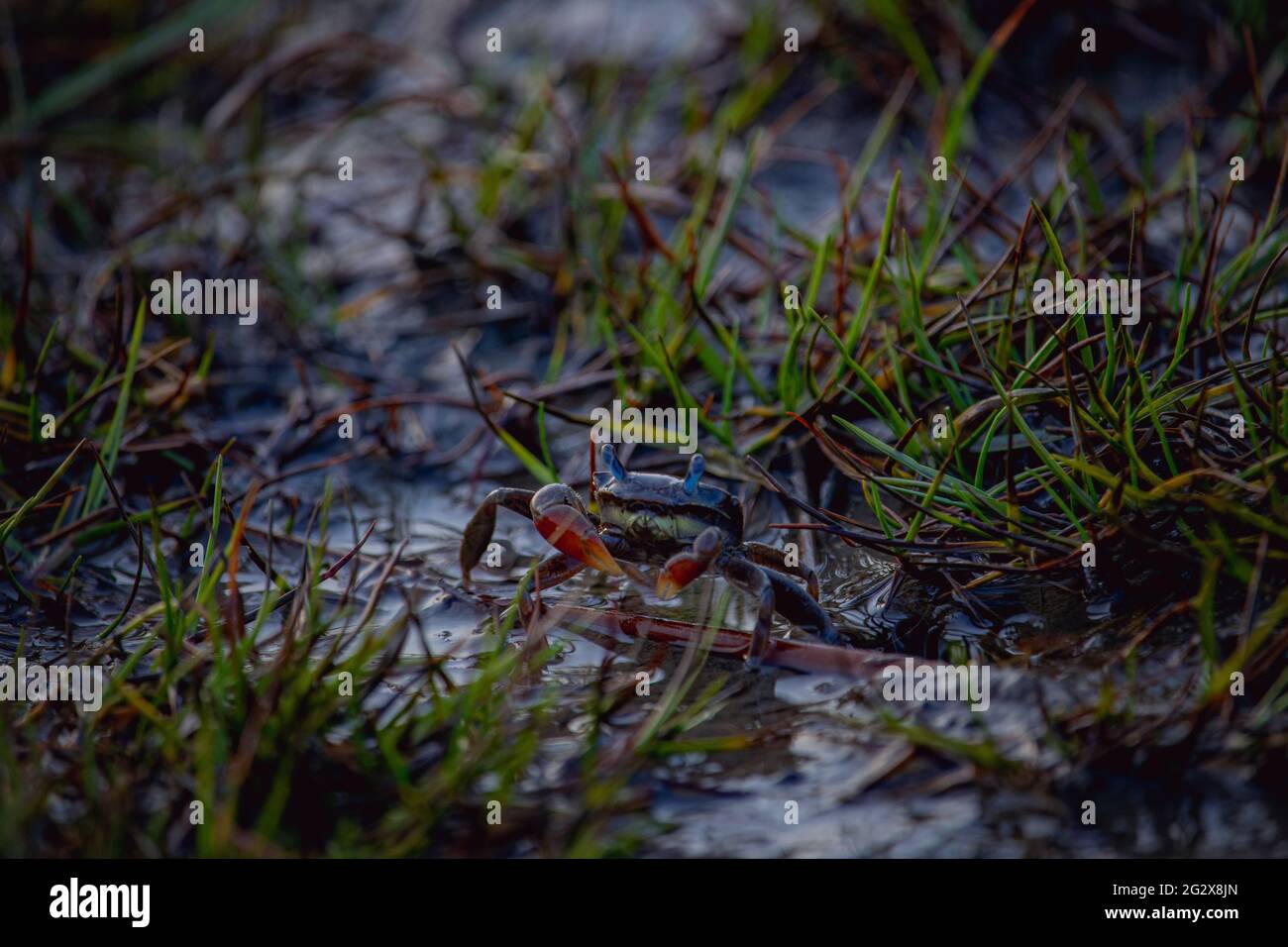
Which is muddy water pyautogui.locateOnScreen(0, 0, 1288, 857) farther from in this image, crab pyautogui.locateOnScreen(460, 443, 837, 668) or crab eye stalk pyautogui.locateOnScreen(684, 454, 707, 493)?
crab eye stalk pyautogui.locateOnScreen(684, 454, 707, 493)

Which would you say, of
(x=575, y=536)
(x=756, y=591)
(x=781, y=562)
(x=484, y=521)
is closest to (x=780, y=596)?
(x=756, y=591)

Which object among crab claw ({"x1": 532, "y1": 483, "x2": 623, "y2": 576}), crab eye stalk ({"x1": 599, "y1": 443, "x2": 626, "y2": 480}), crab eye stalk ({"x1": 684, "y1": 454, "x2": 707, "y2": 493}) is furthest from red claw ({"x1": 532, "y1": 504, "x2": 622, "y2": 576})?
crab eye stalk ({"x1": 684, "y1": 454, "x2": 707, "y2": 493})

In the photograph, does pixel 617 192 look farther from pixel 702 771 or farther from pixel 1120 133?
pixel 702 771

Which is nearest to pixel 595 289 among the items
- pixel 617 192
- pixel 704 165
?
pixel 617 192

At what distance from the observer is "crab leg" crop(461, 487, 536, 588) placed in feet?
10.2

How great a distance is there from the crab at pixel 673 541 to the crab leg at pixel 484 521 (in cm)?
10

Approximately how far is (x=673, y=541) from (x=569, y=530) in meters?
0.24

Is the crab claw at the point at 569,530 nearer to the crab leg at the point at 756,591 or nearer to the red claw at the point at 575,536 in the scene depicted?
the red claw at the point at 575,536

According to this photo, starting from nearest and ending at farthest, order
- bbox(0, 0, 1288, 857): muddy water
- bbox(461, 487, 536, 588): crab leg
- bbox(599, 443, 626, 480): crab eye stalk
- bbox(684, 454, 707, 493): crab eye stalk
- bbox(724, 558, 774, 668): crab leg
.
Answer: bbox(0, 0, 1288, 857): muddy water, bbox(724, 558, 774, 668): crab leg, bbox(684, 454, 707, 493): crab eye stalk, bbox(599, 443, 626, 480): crab eye stalk, bbox(461, 487, 536, 588): crab leg

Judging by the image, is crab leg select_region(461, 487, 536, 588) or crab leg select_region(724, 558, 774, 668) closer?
crab leg select_region(724, 558, 774, 668)

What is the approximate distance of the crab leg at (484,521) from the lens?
122 inches

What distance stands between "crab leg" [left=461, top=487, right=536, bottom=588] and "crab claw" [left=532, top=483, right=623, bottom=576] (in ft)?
0.50

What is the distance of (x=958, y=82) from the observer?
496 centimetres

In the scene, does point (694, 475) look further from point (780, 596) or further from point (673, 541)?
point (780, 596)
